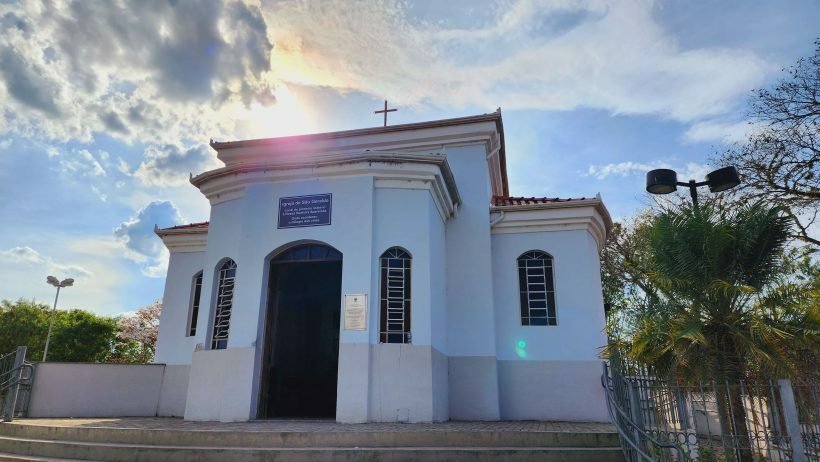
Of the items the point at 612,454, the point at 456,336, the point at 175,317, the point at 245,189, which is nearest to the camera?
the point at 612,454

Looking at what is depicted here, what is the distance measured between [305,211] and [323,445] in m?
4.65

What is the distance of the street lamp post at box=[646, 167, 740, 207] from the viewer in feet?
27.5

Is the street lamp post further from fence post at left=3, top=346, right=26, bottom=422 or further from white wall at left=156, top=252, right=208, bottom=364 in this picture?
fence post at left=3, top=346, right=26, bottom=422

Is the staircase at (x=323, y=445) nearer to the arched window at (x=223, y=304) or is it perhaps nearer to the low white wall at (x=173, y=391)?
the arched window at (x=223, y=304)

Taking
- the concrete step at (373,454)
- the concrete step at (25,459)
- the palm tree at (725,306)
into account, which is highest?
the palm tree at (725,306)

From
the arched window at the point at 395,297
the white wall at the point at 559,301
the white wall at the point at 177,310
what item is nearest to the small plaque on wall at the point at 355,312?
the arched window at the point at 395,297

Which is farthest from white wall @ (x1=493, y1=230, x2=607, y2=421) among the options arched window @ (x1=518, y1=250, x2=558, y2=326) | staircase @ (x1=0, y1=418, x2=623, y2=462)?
staircase @ (x1=0, y1=418, x2=623, y2=462)

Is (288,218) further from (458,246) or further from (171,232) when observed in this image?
(171,232)

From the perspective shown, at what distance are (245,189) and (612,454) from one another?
26.9ft

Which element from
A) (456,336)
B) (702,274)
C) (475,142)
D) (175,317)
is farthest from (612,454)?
(175,317)

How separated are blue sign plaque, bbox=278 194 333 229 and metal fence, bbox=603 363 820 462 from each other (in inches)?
231

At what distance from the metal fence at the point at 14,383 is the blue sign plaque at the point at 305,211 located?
579 centimetres

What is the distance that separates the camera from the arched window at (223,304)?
34.3 ft

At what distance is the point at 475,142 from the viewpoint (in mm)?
13078
